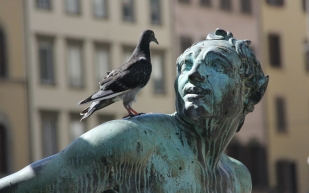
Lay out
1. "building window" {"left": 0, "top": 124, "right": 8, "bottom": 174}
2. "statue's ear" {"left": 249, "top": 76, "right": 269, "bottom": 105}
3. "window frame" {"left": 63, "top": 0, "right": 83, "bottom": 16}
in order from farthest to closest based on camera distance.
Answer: "window frame" {"left": 63, "top": 0, "right": 83, "bottom": 16} → "building window" {"left": 0, "top": 124, "right": 8, "bottom": 174} → "statue's ear" {"left": 249, "top": 76, "right": 269, "bottom": 105}

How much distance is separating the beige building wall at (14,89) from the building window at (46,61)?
3.39ft

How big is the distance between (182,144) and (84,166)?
42 cm

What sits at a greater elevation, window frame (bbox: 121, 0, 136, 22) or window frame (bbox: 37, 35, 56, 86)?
window frame (bbox: 121, 0, 136, 22)

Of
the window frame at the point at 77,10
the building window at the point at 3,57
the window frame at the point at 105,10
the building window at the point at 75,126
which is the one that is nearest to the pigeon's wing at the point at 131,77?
the building window at the point at 3,57

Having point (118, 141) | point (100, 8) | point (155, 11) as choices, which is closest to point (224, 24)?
point (155, 11)

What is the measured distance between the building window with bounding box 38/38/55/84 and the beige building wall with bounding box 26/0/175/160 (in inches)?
6.6

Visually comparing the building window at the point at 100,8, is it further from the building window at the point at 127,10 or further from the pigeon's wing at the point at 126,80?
the pigeon's wing at the point at 126,80

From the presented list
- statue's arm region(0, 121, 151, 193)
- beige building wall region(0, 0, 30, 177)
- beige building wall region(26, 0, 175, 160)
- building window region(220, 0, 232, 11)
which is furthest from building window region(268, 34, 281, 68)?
statue's arm region(0, 121, 151, 193)

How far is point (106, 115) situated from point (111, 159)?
4172 cm

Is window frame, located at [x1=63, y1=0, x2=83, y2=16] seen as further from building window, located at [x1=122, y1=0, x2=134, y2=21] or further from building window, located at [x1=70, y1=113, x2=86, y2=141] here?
building window, located at [x1=70, y1=113, x2=86, y2=141]

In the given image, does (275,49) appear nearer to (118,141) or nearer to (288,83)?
(288,83)

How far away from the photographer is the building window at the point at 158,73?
48000 millimetres

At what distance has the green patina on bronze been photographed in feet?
12.1

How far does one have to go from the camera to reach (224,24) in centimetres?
5075
